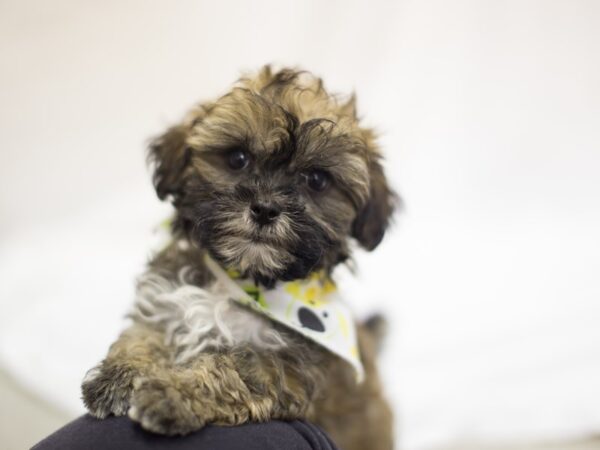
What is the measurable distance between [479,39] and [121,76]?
6.96 feet

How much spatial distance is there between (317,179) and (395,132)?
1949 millimetres

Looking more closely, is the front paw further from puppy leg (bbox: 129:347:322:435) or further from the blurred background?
the blurred background

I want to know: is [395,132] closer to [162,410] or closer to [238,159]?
[238,159]

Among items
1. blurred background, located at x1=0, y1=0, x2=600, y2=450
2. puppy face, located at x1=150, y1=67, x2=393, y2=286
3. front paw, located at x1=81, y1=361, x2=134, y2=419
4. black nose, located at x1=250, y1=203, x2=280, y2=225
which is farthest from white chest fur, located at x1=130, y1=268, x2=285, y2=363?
blurred background, located at x1=0, y1=0, x2=600, y2=450

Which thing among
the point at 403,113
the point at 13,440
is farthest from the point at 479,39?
the point at 13,440

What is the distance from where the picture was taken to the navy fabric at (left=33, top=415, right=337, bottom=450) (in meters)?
1.79

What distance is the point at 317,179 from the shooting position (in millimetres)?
2373

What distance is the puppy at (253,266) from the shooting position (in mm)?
2002

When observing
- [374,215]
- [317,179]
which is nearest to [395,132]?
[374,215]

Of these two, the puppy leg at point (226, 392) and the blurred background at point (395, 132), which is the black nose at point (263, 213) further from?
the blurred background at point (395, 132)

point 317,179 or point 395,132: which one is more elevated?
point 317,179

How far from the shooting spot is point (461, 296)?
12.7 ft

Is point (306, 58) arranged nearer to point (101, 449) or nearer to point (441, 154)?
point (441, 154)

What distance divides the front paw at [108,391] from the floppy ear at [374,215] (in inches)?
40.5
